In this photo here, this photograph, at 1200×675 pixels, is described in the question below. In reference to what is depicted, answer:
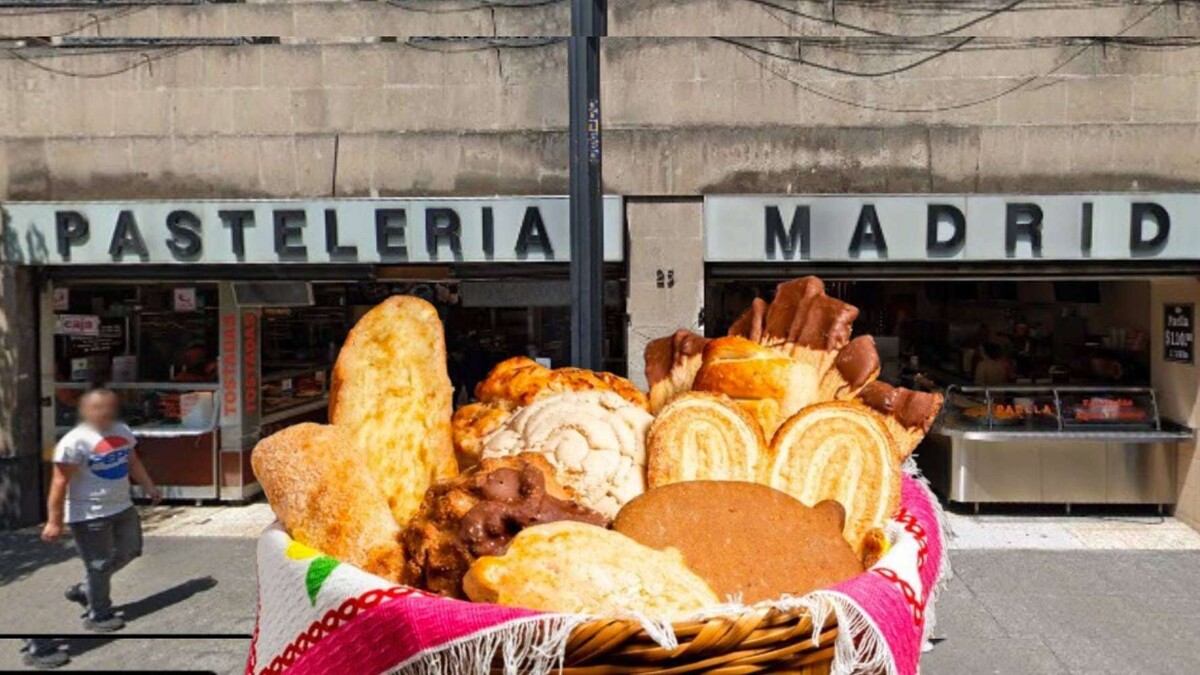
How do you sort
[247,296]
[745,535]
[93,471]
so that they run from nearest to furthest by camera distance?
1. [745,535]
2. [93,471]
3. [247,296]

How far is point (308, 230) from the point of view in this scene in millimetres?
9070

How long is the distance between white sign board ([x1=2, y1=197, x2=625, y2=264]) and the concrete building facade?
0.66 ft

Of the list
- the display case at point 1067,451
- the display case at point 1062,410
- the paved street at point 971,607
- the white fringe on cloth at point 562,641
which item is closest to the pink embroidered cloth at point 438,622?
the white fringe on cloth at point 562,641

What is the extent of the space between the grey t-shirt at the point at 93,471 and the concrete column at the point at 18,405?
137 inches

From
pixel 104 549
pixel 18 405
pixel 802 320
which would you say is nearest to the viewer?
pixel 802 320

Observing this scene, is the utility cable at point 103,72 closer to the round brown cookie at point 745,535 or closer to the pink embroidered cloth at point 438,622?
the pink embroidered cloth at point 438,622

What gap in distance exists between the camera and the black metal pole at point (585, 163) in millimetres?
2418

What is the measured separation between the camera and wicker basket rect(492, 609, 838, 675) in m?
1.29

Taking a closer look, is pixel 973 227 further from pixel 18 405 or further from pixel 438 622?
pixel 18 405

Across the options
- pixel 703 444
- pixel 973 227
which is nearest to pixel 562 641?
pixel 703 444

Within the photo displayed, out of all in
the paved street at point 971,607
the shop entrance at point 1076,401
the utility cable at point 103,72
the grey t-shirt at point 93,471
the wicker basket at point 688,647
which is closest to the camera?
the wicker basket at point 688,647

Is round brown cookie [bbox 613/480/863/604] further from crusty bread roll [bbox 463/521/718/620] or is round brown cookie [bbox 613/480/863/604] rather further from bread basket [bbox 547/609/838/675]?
bread basket [bbox 547/609/838/675]

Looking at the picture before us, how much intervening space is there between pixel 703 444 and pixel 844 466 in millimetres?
280

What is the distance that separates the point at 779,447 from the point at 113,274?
9172 mm
